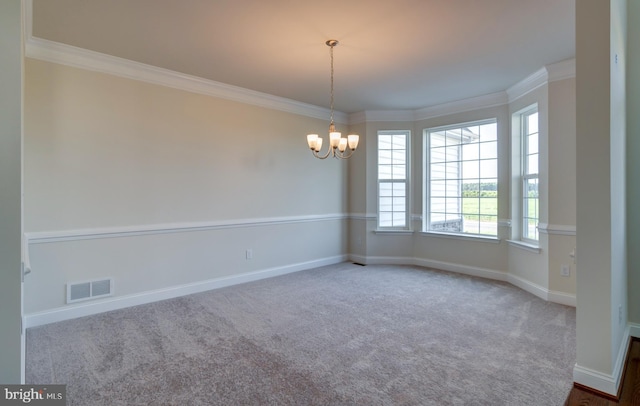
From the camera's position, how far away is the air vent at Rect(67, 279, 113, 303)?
10.5ft

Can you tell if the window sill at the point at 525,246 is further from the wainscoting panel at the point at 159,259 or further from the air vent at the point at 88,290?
the air vent at the point at 88,290

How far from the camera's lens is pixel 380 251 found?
19.0 feet

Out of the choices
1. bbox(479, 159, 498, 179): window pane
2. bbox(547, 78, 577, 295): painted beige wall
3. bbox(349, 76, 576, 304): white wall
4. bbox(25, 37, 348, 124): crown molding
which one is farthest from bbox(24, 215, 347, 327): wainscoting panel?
bbox(547, 78, 577, 295): painted beige wall

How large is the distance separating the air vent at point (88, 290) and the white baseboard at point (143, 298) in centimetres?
7

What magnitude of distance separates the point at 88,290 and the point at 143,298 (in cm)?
55

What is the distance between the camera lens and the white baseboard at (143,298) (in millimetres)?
3086

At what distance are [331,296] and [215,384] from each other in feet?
6.61

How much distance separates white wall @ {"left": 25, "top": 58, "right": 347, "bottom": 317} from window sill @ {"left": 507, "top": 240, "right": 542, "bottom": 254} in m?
3.06

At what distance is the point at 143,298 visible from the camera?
3.66 meters

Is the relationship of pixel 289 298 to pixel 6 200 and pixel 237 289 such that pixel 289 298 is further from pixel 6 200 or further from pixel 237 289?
pixel 6 200

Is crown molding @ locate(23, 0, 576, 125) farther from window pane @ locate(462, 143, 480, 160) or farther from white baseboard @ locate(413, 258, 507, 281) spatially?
white baseboard @ locate(413, 258, 507, 281)

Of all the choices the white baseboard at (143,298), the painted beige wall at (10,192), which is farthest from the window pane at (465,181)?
the painted beige wall at (10,192)

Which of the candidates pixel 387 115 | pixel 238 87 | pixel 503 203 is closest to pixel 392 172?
pixel 387 115

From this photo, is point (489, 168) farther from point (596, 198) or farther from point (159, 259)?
point (159, 259)
